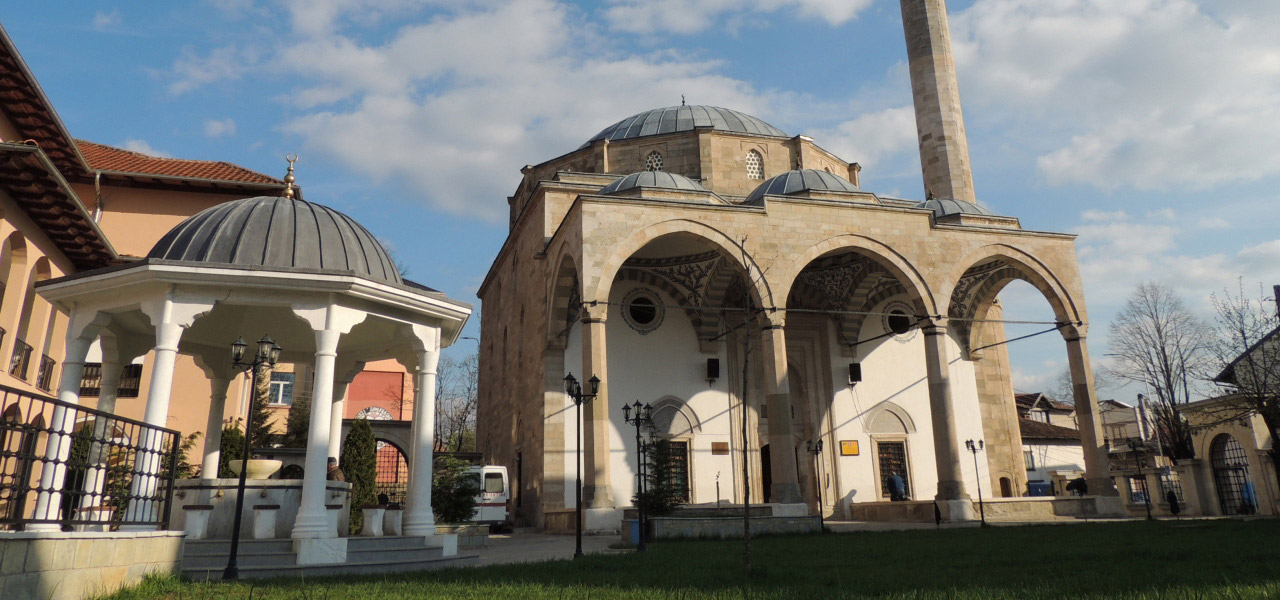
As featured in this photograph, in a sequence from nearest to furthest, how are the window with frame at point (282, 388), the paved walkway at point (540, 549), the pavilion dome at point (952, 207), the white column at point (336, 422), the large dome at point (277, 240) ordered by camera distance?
1. the large dome at point (277, 240)
2. the paved walkway at point (540, 549)
3. the white column at point (336, 422)
4. the pavilion dome at point (952, 207)
5. the window with frame at point (282, 388)

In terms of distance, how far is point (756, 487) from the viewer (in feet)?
66.9

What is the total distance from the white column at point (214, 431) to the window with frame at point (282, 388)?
2174 centimetres

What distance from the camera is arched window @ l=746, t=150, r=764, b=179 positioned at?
2392 cm

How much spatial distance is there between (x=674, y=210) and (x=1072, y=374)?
34.7 feet

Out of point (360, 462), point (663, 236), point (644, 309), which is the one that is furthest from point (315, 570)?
point (644, 309)

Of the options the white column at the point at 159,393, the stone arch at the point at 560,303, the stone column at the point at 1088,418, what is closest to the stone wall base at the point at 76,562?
the white column at the point at 159,393

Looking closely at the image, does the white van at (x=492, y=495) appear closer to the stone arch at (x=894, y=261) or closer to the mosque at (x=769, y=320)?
the mosque at (x=769, y=320)

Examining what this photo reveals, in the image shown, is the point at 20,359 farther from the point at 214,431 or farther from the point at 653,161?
the point at 653,161

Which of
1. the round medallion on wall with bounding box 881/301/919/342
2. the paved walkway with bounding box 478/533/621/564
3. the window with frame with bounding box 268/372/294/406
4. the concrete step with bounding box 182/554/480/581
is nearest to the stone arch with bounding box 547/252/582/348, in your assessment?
the paved walkway with bounding box 478/533/621/564

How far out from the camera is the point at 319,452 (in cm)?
798

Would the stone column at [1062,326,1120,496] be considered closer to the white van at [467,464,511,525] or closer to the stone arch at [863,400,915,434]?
the stone arch at [863,400,915,434]

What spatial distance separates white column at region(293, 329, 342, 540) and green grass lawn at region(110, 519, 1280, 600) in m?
1.23

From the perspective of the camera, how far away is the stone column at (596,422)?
49.8 ft

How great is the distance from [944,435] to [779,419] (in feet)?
12.7
